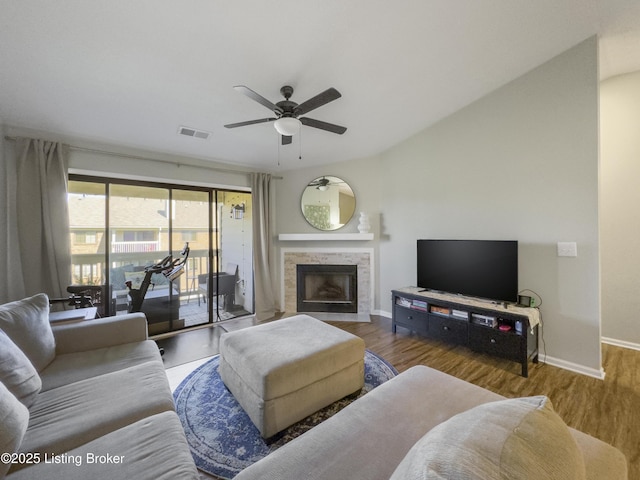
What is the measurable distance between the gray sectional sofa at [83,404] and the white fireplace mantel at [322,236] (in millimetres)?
2554

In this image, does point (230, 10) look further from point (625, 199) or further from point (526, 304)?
point (625, 199)

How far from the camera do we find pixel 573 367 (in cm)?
250

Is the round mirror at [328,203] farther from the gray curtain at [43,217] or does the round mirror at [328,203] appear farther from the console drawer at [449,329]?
the gray curtain at [43,217]

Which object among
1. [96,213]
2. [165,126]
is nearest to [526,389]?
[165,126]

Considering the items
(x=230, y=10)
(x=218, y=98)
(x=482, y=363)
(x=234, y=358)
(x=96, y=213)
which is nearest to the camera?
(x=230, y=10)

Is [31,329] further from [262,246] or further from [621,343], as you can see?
[621,343]

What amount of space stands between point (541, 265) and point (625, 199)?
138 cm

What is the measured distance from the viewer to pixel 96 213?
315cm

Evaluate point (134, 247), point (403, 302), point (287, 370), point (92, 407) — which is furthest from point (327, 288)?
point (92, 407)

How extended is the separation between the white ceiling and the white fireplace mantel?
68.1 inches

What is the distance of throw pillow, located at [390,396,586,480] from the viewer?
50cm

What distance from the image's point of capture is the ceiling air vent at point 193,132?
2.96 meters

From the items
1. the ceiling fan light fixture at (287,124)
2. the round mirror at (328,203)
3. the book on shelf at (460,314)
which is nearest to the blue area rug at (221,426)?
the book on shelf at (460,314)

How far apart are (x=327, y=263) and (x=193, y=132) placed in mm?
2655
